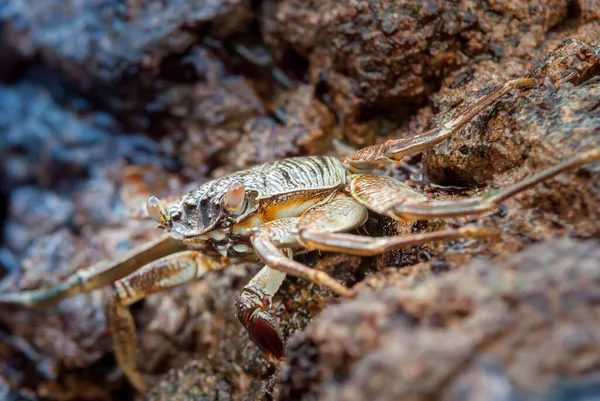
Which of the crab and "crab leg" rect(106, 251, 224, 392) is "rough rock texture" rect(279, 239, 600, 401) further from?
"crab leg" rect(106, 251, 224, 392)

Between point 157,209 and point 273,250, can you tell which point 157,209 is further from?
point 273,250

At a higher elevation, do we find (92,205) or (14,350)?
(92,205)

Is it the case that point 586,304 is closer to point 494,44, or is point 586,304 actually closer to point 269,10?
point 494,44

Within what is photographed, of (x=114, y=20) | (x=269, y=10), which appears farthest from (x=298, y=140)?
(x=114, y=20)

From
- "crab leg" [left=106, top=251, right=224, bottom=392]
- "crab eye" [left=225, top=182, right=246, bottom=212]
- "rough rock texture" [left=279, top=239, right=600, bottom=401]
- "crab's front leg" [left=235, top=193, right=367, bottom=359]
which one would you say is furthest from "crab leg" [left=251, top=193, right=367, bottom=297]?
"crab leg" [left=106, top=251, right=224, bottom=392]

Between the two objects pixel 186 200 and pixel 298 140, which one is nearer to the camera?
pixel 186 200
